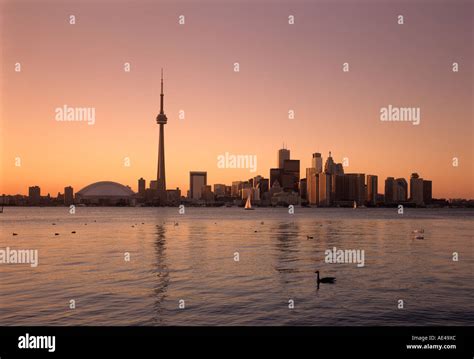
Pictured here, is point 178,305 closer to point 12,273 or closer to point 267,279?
point 267,279

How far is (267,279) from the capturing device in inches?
1797

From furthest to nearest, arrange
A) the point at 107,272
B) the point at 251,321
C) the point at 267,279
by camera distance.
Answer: the point at 107,272 → the point at 267,279 → the point at 251,321

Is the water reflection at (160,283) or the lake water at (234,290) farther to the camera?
the water reflection at (160,283)

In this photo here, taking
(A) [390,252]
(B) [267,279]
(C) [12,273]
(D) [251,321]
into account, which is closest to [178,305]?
(D) [251,321]

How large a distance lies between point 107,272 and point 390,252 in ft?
148

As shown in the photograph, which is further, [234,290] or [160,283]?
[160,283]

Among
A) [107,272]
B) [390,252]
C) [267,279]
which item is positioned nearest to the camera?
[267,279]

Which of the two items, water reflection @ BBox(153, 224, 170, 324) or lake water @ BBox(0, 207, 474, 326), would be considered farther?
water reflection @ BBox(153, 224, 170, 324)
